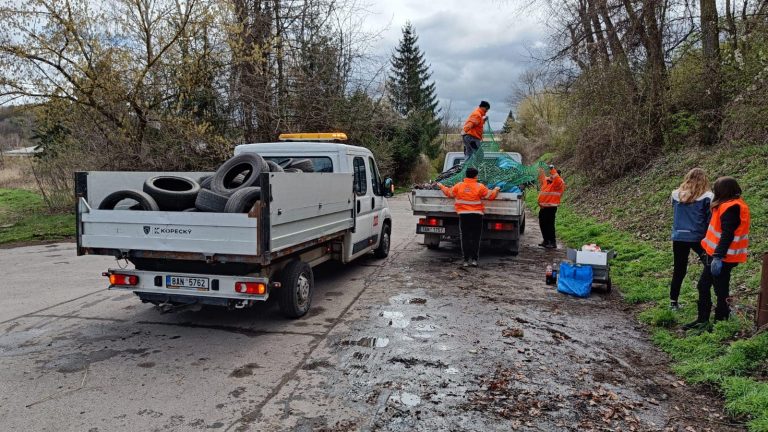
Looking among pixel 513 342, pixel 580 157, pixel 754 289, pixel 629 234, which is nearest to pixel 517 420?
pixel 513 342

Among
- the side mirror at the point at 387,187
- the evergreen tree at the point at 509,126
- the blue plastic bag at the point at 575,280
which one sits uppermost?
the evergreen tree at the point at 509,126

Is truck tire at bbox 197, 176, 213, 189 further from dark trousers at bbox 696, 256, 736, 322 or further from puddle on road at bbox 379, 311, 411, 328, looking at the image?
dark trousers at bbox 696, 256, 736, 322

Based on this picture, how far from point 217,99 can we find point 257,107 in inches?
52.7

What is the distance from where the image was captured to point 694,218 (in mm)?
5559

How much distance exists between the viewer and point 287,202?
5234 mm

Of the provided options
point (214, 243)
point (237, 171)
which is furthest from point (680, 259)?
point (237, 171)

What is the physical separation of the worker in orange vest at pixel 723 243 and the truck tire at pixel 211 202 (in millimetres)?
4955

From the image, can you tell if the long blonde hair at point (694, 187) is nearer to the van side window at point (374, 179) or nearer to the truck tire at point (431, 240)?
the van side window at point (374, 179)

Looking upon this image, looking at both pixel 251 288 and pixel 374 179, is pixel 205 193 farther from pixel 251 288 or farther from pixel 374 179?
pixel 374 179

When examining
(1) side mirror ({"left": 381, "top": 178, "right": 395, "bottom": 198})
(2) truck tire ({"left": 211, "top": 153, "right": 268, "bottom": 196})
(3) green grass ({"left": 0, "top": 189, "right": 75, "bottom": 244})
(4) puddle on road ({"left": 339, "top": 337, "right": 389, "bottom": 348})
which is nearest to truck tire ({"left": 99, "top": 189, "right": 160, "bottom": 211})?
(2) truck tire ({"left": 211, "top": 153, "right": 268, "bottom": 196})

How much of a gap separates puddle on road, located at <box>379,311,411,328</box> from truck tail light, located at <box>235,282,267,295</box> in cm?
153

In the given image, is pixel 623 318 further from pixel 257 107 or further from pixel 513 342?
pixel 257 107

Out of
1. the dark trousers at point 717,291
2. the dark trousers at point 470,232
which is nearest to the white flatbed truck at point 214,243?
the dark trousers at point 470,232

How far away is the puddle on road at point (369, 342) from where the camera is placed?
499cm
